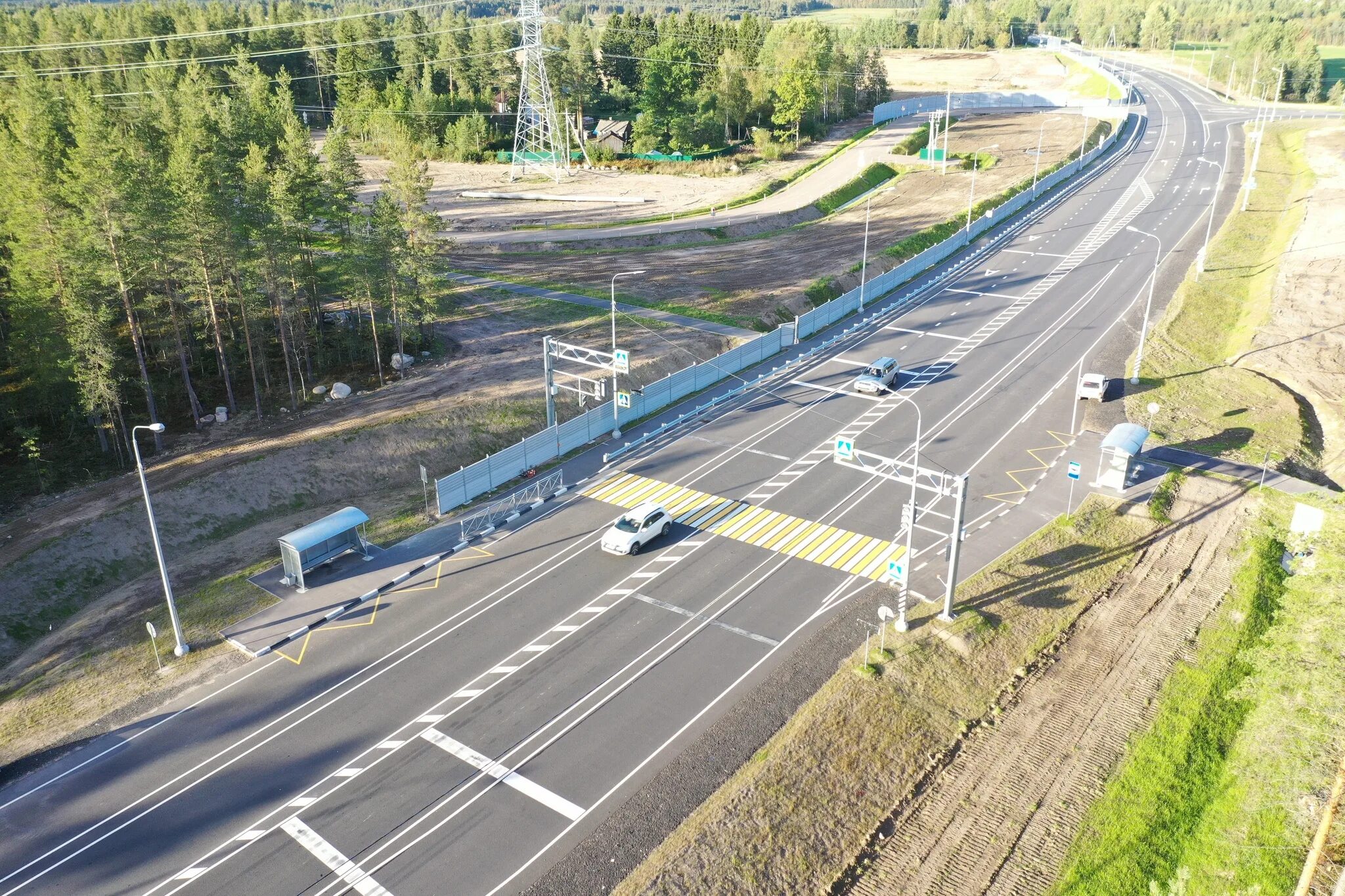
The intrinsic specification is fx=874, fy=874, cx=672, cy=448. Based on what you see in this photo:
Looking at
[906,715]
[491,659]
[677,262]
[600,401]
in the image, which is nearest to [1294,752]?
[906,715]

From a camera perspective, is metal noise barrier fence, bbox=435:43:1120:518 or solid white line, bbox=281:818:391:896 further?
metal noise barrier fence, bbox=435:43:1120:518

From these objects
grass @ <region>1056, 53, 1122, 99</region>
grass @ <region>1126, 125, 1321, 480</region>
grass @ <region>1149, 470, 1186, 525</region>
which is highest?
grass @ <region>1056, 53, 1122, 99</region>

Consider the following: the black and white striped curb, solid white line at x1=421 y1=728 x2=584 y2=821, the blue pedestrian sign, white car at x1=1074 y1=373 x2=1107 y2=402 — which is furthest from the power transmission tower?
solid white line at x1=421 y1=728 x2=584 y2=821

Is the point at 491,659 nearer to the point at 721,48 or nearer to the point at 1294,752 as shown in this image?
the point at 1294,752

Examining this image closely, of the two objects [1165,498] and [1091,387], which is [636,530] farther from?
[1091,387]

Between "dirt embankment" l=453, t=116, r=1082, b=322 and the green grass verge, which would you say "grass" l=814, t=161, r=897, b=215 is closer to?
"dirt embankment" l=453, t=116, r=1082, b=322

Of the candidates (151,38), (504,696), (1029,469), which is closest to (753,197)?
(1029,469)
